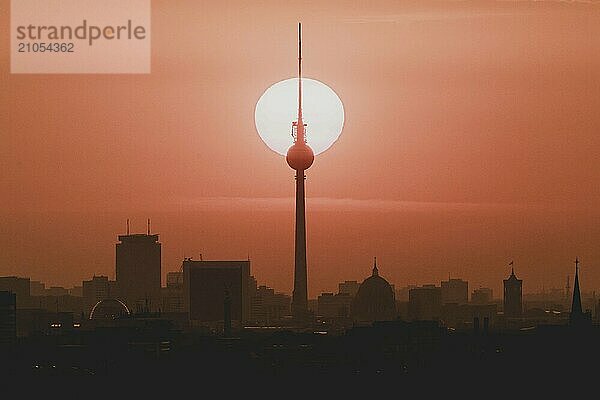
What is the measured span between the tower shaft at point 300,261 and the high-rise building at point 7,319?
30455mm

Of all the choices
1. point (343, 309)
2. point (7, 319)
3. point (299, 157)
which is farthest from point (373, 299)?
point (7, 319)

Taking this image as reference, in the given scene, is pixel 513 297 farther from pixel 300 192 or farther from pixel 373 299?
pixel 300 192

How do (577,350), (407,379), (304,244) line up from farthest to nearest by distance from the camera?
(304,244), (577,350), (407,379)

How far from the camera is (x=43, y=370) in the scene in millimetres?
104188

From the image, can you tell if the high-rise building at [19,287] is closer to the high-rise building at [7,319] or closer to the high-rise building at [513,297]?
the high-rise building at [7,319]

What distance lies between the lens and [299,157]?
161m

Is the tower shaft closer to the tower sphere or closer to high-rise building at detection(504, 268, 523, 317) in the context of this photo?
the tower sphere

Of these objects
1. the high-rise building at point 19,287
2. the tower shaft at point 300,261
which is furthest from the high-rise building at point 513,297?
the high-rise building at point 19,287

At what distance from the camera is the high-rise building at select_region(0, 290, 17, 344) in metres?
128

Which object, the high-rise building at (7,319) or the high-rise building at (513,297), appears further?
the high-rise building at (513,297)

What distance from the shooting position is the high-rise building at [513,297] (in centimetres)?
19412

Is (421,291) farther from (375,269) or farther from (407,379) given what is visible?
(407,379)

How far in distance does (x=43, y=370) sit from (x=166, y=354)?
689 inches

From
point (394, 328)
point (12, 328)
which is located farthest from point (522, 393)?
point (12, 328)
